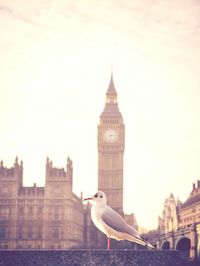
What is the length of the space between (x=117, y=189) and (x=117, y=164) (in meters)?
4.96

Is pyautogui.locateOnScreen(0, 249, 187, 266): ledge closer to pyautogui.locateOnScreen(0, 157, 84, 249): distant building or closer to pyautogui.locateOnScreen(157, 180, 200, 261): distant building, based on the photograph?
pyautogui.locateOnScreen(157, 180, 200, 261): distant building

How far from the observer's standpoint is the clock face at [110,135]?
318 ft

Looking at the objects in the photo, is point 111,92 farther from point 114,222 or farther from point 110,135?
point 114,222

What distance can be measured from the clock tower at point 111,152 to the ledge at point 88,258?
7871 cm

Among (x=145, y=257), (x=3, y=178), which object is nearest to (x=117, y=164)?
(x=3, y=178)

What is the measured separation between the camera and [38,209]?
73.8 metres

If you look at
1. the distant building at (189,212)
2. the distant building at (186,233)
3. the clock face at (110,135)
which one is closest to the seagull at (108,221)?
the distant building at (186,233)

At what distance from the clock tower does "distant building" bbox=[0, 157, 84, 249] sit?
66.5ft

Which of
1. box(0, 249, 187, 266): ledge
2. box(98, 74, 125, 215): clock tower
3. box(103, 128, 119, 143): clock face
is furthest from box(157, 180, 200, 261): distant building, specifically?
box(0, 249, 187, 266): ledge

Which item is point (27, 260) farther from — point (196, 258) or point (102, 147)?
point (102, 147)

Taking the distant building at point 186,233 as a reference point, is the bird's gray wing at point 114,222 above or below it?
below

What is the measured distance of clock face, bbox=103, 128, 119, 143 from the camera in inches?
3821

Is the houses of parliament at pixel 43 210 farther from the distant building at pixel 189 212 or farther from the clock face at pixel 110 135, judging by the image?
the clock face at pixel 110 135

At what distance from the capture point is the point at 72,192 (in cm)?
7675
